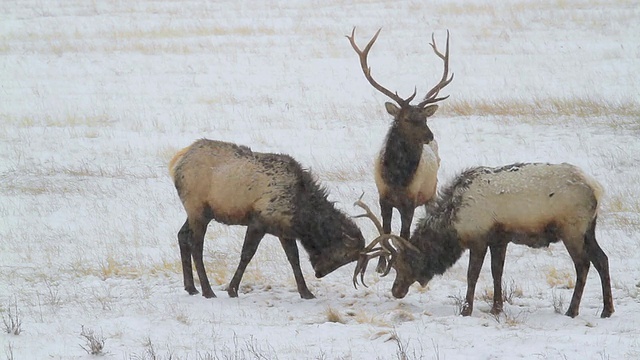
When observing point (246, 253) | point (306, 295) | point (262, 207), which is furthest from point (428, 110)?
point (246, 253)

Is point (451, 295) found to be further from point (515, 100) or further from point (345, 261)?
point (515, 100)

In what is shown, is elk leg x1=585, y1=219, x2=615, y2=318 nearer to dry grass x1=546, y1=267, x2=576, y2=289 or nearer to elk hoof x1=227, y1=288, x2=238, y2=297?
dry grass x1=546, y1=267, x2=576, y2=289

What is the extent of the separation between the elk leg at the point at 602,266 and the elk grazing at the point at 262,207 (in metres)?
2.36

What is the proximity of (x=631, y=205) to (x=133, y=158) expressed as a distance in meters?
8.43

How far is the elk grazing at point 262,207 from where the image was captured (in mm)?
9000

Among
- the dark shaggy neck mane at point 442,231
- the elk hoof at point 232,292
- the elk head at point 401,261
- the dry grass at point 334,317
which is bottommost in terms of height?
the elk hoof at point 232,292

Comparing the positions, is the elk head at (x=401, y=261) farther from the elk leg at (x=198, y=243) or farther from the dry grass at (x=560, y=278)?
the elk leg at (x=198, y=243)

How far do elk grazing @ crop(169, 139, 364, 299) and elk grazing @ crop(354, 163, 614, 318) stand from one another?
57 cm

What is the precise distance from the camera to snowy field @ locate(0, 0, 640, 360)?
7.26 metres

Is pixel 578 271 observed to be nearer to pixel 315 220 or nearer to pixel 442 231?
pixel 442 231

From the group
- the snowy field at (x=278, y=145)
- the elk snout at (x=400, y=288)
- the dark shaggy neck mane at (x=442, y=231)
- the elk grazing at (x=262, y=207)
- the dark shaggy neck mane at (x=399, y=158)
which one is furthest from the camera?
the dark shaggy neck mane at (x=399, y=158)

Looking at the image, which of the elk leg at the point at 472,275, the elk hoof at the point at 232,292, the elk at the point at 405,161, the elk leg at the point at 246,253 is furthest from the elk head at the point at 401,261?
the elk hoof at the point at 232,292

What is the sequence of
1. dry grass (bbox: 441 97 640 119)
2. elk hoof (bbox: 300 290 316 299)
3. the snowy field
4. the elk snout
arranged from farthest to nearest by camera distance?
dry grass (bbox: 441 97 640 119), elk hoof (bbox: 300 290 316 299), the elk snout, the snowy field

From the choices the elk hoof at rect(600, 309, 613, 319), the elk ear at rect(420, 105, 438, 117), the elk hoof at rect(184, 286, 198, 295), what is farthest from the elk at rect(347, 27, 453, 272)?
the elk hoof at rect(600, 309, 613, 319)
